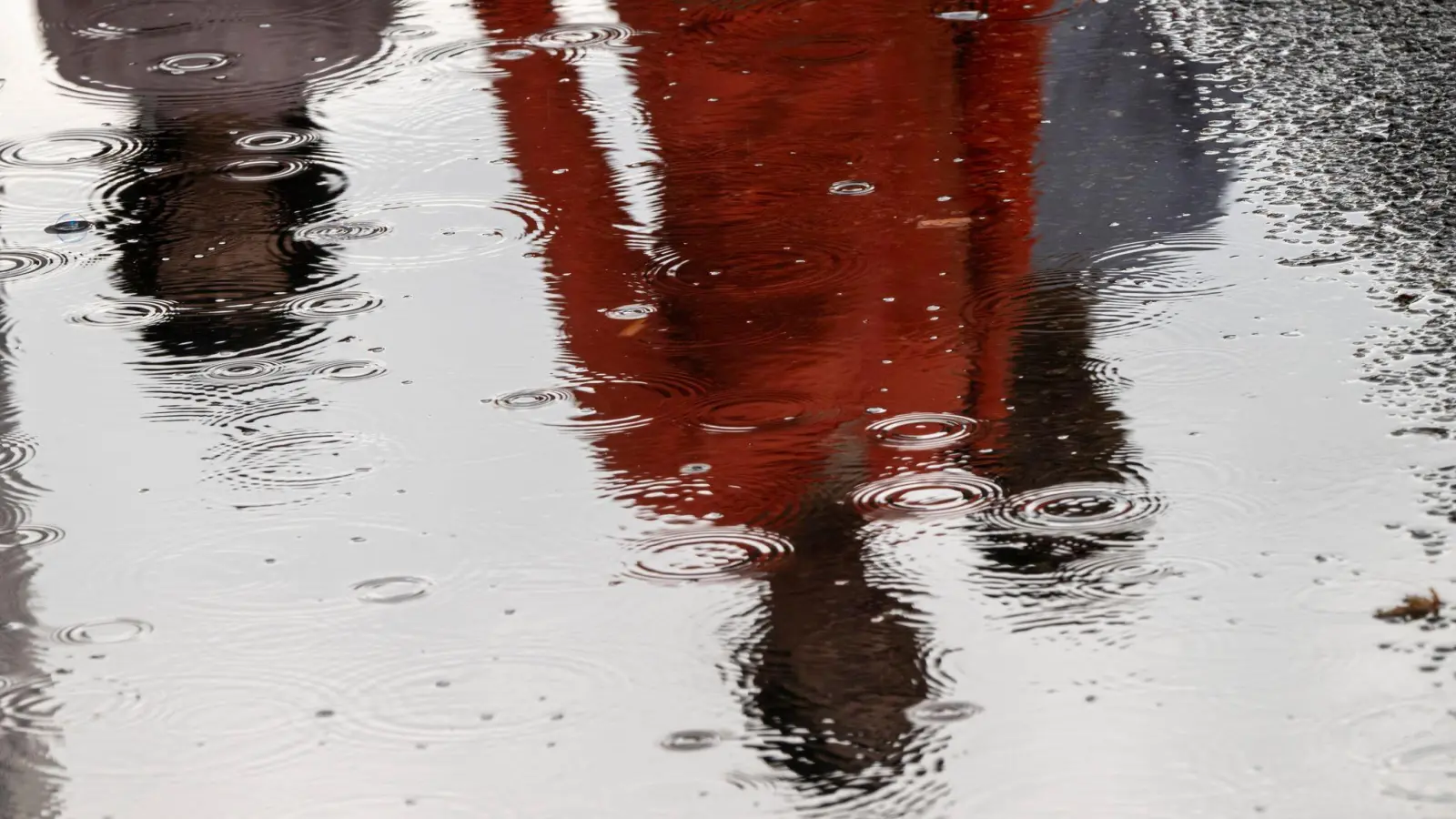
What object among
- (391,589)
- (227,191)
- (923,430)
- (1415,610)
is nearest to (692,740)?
(391,589)

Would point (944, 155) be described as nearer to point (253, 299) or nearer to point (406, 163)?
point (406, 163)

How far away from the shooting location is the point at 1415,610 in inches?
92.5

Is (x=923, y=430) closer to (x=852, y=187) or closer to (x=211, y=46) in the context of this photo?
(x=852, y=187)

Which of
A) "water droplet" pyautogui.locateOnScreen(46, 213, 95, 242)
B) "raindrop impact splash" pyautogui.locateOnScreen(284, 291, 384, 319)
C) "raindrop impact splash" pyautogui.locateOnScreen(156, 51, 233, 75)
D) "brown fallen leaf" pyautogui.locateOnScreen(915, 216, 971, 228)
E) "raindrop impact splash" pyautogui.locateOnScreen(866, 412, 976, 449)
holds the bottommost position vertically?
"raindrop impact splash" pyautogui.locateOnScreen(866, 412, 976, 449)

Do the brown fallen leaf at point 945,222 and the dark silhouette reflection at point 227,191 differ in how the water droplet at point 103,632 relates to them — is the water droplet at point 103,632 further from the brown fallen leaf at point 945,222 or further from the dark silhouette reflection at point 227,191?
the brown fallen leaf at point 945,222

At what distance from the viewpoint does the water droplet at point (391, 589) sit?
2523mm

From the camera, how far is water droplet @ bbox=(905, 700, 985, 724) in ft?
7.14

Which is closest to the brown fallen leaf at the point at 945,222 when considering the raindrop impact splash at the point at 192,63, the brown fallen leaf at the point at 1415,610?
the brown fallen leaf at the point at 1415,610

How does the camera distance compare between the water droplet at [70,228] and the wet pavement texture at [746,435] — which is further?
the water droplet at [70,228]

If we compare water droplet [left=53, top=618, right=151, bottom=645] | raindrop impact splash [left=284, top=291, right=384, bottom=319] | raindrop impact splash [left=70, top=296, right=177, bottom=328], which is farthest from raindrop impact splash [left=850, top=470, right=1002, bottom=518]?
raindrop impact splash [left=70, top=296, right=177, bottom=328]

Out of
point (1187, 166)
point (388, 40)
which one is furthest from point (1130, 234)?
point (388, 40)

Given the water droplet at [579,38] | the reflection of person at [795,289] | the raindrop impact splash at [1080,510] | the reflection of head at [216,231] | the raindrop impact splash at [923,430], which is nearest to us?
the reflection of person at [795,289]

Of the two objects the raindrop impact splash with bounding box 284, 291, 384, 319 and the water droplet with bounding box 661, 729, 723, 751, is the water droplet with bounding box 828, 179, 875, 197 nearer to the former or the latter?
the raindrop impact splash with bounding box 284, 291, 384, 319

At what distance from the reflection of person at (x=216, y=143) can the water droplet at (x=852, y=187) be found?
3.83 feet
